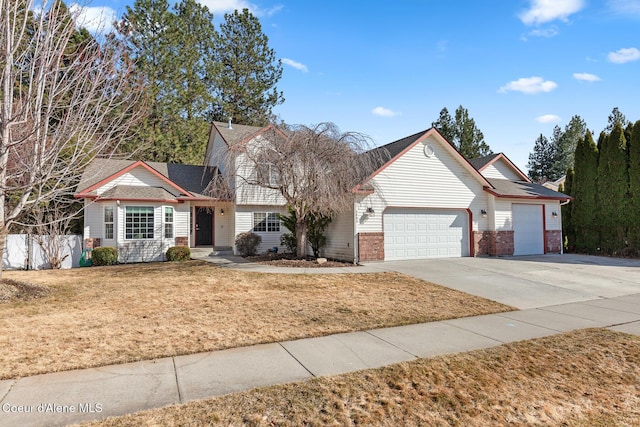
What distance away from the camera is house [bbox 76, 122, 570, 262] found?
50.2ft

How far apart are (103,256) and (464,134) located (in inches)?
1294

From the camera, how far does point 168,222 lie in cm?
1733

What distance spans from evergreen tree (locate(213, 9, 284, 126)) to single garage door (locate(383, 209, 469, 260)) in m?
19.6

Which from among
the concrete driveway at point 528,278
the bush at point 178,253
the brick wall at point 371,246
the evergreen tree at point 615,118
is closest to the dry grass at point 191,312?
the concrete driveway at point 528,278

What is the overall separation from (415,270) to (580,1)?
852 cm

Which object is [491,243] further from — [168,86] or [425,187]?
[168,86]

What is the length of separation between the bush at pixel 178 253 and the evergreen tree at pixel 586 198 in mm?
20972

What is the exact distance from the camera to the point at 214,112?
1273 inches

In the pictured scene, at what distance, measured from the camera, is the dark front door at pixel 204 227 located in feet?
65.1

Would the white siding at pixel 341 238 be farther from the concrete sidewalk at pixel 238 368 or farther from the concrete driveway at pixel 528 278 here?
the concrete sidewalk at pixel 238 368

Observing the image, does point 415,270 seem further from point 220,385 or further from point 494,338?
point 220,385

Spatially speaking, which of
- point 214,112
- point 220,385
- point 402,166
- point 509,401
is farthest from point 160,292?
point 214,112

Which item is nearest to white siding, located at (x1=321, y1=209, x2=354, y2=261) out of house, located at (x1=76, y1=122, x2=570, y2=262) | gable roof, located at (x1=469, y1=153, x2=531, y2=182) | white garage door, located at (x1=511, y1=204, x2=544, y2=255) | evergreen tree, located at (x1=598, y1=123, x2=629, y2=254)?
house, located at (x1=76, y1=122, x2=570, y2=262)

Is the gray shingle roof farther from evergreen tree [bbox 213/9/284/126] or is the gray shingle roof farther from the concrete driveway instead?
evergreen tree [bbox 213/9/284/126]
